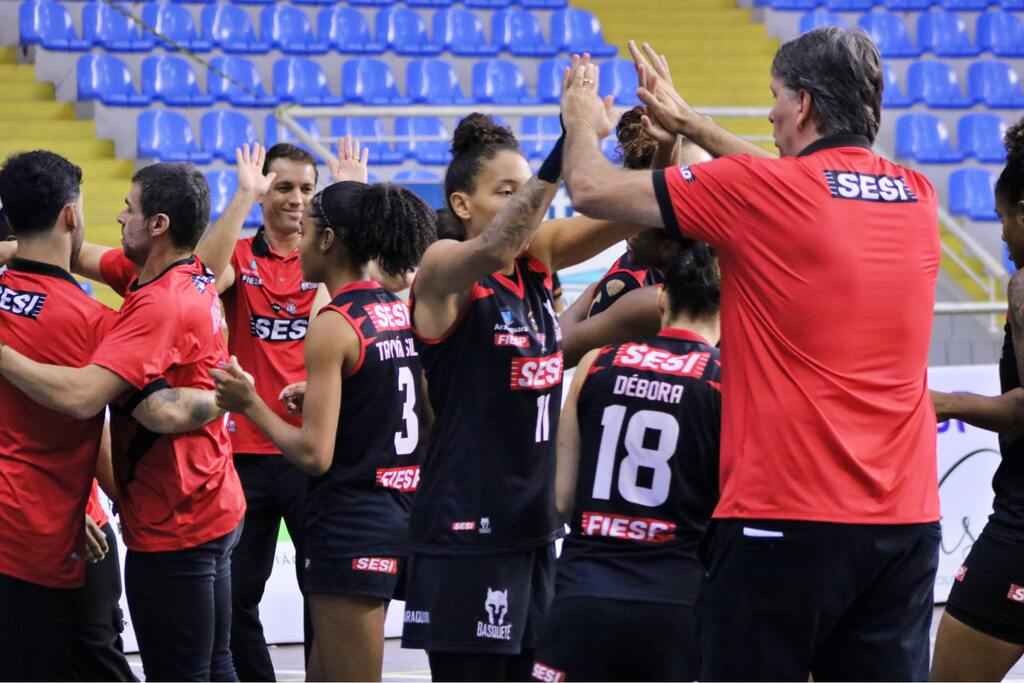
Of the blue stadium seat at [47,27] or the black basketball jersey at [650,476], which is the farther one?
the blue stadium seat at [47,27]

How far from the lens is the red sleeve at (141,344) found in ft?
13.6

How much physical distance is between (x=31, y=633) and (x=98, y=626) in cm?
53

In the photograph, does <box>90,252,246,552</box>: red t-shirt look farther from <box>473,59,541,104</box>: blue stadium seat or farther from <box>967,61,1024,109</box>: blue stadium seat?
<box>967,61,1024,109</box>: blue stadium seat

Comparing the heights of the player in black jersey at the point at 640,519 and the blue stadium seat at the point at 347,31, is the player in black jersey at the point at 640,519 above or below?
below

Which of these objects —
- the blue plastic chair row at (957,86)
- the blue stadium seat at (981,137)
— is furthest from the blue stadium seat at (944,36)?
the blue stadium seat at (981,137)

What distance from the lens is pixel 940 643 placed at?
4.45 metres

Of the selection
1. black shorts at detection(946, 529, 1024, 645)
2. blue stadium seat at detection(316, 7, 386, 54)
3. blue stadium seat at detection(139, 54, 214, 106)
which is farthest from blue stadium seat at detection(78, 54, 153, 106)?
black shorts at detection(946, 529, 1024, 645)

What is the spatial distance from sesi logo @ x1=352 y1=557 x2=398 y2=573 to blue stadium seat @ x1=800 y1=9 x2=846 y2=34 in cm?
1402

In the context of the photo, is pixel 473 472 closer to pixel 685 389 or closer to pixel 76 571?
pixel 685 389

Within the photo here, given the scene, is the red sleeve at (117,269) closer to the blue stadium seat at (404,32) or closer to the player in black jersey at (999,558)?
the player in black jersey at (999,558)

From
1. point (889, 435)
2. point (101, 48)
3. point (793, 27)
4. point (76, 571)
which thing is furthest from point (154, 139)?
point (889, 435)

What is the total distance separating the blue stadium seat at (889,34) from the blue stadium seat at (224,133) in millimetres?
7949

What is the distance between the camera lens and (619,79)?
1597cm

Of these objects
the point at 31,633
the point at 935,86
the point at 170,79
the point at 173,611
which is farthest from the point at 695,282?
the point at 935,86
